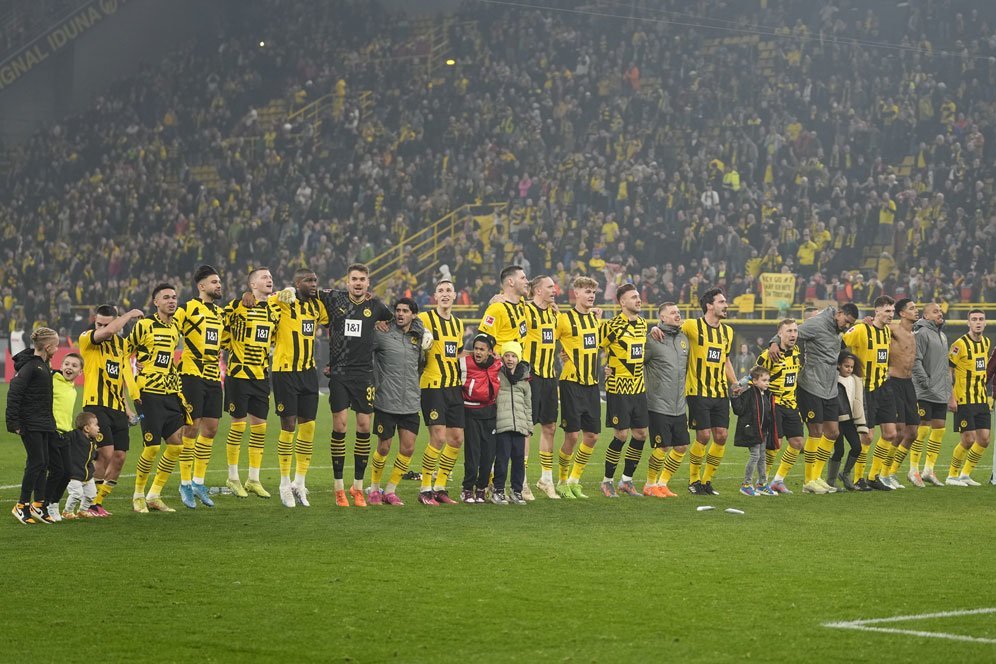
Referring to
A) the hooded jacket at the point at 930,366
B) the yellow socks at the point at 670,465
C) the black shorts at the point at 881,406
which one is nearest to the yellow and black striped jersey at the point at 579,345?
the yellow socks at the point at 670,465

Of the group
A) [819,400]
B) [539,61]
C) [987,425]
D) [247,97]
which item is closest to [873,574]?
[819,400]

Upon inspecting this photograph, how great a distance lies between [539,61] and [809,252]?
13.9 metres

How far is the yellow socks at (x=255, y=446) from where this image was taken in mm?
13352

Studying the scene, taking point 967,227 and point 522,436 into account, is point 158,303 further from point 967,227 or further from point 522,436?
point 967,227

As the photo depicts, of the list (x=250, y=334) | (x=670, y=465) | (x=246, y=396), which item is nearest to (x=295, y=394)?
(x=246, y=396)

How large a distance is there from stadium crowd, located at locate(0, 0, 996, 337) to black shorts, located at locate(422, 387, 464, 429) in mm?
20003

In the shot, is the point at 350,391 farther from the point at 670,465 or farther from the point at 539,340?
the point at 670,465

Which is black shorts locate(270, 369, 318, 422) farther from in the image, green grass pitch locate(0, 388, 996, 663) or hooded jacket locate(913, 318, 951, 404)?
hooded jacket locate(913, 318, 951, 404)

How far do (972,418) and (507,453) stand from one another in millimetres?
6233

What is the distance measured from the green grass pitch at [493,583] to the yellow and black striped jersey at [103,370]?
1029mm

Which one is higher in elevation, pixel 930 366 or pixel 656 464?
pixel 930 366

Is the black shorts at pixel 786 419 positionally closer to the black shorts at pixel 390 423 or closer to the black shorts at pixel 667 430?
the black shorts at pixel 667 430

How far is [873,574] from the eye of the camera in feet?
29.8

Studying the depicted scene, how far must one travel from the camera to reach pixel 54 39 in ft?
156
